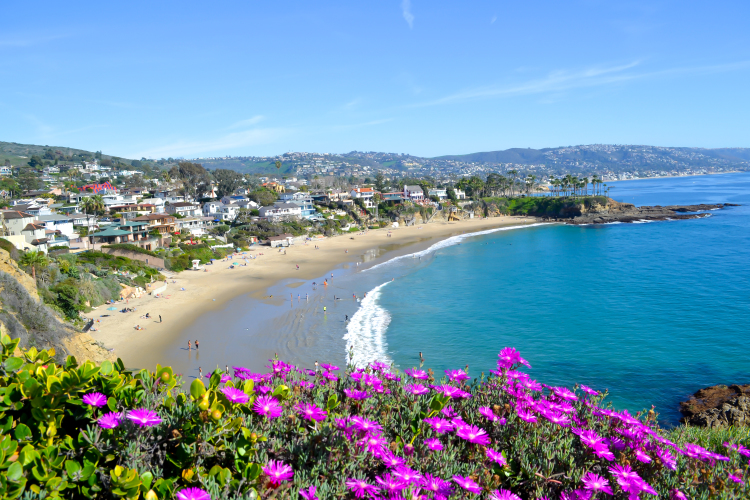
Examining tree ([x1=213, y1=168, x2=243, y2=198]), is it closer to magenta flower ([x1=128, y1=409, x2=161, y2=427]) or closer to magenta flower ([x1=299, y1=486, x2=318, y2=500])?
magenta flower ([x1=128, y1=409, x2=161, y2=427])

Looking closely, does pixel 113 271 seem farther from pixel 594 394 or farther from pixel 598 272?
pixel 598 272

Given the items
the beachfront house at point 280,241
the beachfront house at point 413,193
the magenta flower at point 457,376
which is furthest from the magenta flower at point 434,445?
the beachfront house at point 413,193

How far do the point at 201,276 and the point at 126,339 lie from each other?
18.8 m

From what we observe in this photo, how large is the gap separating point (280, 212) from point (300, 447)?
256ft

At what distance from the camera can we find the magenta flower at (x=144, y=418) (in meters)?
3.00

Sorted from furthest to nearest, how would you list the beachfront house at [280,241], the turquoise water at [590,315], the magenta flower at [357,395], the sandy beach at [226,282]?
the beachfront house at [280,241]
the sandy beach at [226,282]
the turquoise water at [590,315]
the magenta flower at [357,395]

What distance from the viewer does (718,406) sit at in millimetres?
17203

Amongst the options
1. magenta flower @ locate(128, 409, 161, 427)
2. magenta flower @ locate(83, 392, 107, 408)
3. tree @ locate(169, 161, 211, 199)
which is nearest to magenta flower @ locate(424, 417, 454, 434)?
magenta flower @ locate(128, 409, 161, 427)

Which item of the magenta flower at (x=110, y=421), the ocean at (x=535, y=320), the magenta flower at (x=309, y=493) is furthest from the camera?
the ocean at (x=535, y=320)

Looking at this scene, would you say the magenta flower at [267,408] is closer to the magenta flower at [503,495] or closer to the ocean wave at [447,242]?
the magenta flower at [503,495]

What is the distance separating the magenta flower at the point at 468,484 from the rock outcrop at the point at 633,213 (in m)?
96.6

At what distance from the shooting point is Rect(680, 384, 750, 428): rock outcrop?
617 inches

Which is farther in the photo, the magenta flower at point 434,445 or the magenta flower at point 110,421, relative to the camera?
the magenta flower at point 434,445

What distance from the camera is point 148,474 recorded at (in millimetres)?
2758
